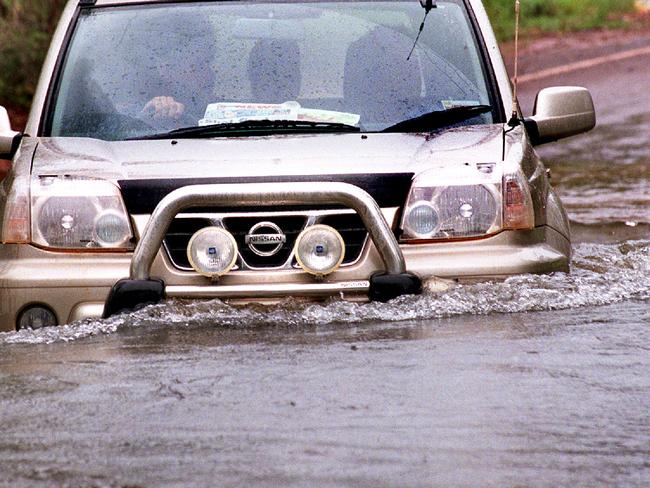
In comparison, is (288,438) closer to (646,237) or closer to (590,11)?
(646,237)

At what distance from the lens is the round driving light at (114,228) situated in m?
6.44

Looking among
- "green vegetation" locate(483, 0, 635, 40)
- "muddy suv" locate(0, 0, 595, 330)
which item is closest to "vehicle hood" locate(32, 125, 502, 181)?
"muddy suv" locate(0, 0, 595, 330)

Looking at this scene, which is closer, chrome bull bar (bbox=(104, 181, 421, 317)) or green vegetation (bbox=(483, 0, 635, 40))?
chrome bull bar (bbox=(104, 181, 421, 317))

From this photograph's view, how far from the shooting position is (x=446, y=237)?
6484mm

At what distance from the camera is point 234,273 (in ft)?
21.0

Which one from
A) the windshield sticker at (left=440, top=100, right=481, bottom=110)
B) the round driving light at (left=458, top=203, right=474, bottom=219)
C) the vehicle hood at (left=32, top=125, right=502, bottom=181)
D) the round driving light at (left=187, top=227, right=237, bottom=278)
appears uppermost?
the windshield sticker at (left=440, top=100, right=481, bottom=110)

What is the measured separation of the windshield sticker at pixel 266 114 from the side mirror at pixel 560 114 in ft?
2.59

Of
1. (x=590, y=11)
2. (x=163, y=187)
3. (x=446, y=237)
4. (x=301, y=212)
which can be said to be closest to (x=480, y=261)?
(x=446, y=237)

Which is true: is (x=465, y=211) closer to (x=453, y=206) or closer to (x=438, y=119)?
(x=453, y=206)

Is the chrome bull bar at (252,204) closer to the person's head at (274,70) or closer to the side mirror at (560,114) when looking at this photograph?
the person's head at (274,70)

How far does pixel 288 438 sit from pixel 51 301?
175 cm

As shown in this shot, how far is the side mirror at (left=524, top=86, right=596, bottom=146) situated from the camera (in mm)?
7368

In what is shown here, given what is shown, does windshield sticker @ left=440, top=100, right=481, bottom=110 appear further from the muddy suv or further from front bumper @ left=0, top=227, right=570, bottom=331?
front bumper @ left=0, top=227, right=570, bottom=331

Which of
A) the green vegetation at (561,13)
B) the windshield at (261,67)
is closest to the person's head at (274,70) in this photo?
the windshield at (261,67)
